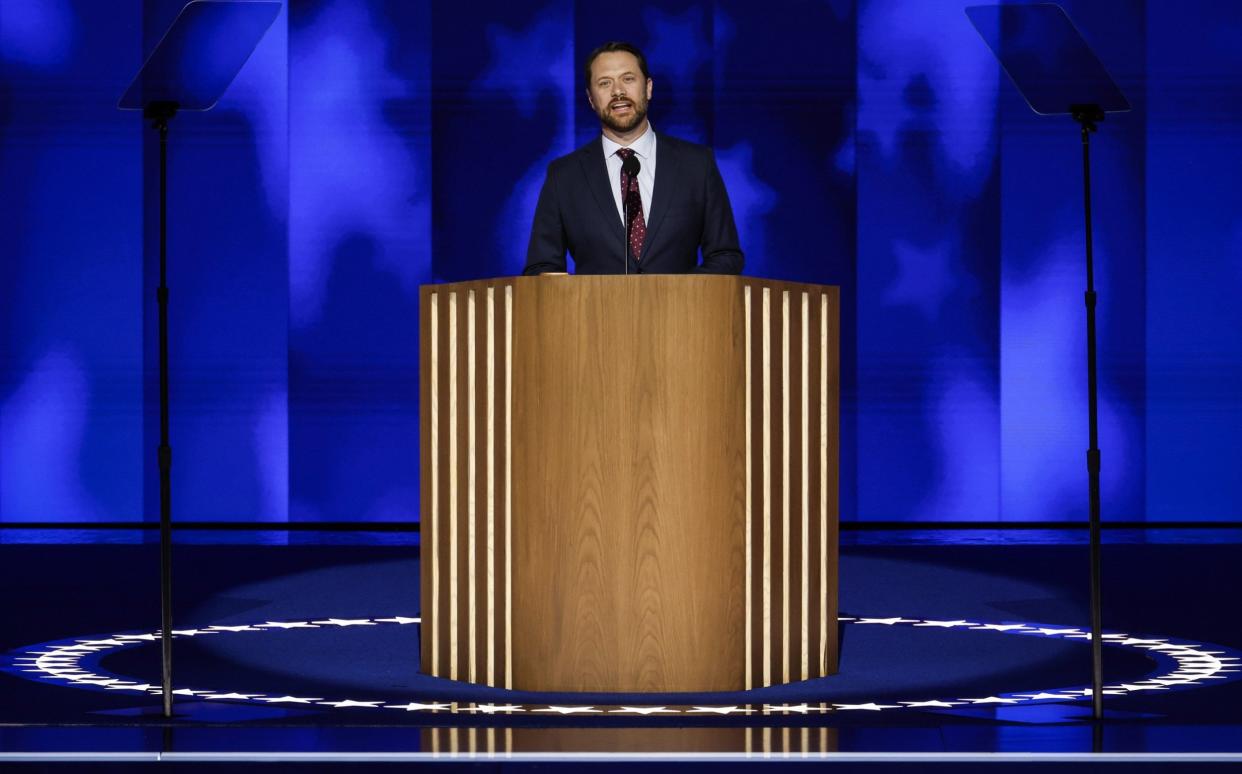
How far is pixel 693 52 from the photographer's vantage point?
9914 mm

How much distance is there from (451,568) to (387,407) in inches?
205

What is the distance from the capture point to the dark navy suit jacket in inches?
192

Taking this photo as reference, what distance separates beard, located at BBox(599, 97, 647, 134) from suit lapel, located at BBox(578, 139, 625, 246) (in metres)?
0.09

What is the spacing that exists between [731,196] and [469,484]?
210 inches

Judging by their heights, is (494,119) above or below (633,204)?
above

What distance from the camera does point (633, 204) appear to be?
482 cm

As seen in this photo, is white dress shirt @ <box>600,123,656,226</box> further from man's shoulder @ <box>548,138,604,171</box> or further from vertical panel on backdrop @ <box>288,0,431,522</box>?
vertical panel on backdrop @ <box>288,0,431,522</box>

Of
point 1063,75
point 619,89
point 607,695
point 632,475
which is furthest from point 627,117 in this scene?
point 607,695

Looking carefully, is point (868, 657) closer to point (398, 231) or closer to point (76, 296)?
point (398, 231)

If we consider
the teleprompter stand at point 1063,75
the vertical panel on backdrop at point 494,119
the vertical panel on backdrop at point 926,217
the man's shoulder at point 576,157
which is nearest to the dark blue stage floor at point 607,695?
the teleprompter stand at point 1063,75

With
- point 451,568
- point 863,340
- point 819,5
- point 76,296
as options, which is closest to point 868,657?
point 451,568

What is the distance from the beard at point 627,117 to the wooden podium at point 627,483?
0.52 meters

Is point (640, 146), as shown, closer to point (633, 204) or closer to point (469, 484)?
point (633, 204)

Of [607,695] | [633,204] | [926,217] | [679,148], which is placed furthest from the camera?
[926,217]
